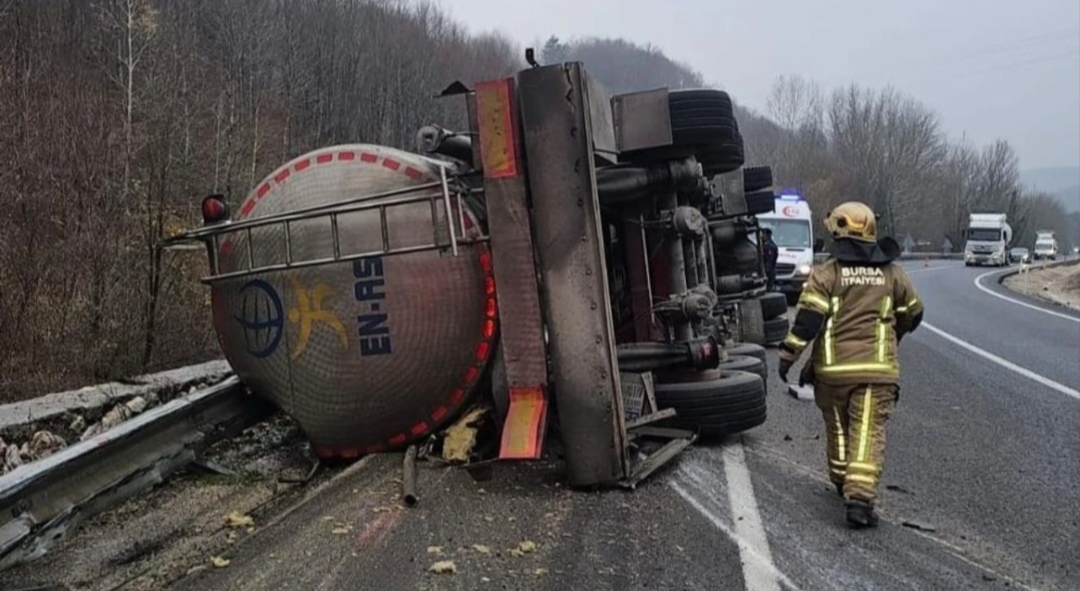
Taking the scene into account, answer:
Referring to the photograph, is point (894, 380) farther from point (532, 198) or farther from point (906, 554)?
point (532, 198)

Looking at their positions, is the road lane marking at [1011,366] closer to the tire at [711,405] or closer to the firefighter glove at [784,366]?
the tire at [711,405]

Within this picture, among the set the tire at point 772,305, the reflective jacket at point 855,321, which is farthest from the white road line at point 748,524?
the tire at point 772,305

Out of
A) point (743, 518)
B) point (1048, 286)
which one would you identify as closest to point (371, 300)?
point (743, 518)

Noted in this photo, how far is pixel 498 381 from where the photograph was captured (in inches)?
175

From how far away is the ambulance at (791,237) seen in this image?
1895cm

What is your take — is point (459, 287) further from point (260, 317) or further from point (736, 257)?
point (736, 257)

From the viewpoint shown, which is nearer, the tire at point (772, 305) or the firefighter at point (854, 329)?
the firefighter at point (854, 329)

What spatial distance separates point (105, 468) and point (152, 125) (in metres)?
10.2


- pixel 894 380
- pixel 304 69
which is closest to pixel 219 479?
pixel 894 380

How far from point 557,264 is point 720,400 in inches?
64.2

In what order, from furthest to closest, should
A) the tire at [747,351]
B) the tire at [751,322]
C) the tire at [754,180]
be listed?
the tire at [754,180] < the tire at [751,322] < the tire at [747,351]

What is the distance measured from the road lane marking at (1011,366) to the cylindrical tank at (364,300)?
607 centimetres

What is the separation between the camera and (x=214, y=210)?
15.3ft

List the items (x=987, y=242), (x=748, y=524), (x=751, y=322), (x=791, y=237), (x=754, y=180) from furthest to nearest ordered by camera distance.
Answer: (x=987, y=242)
(x=791, y=237)
(x=754, y=180)
(x=751, y=322)
(x=748, y=524)
